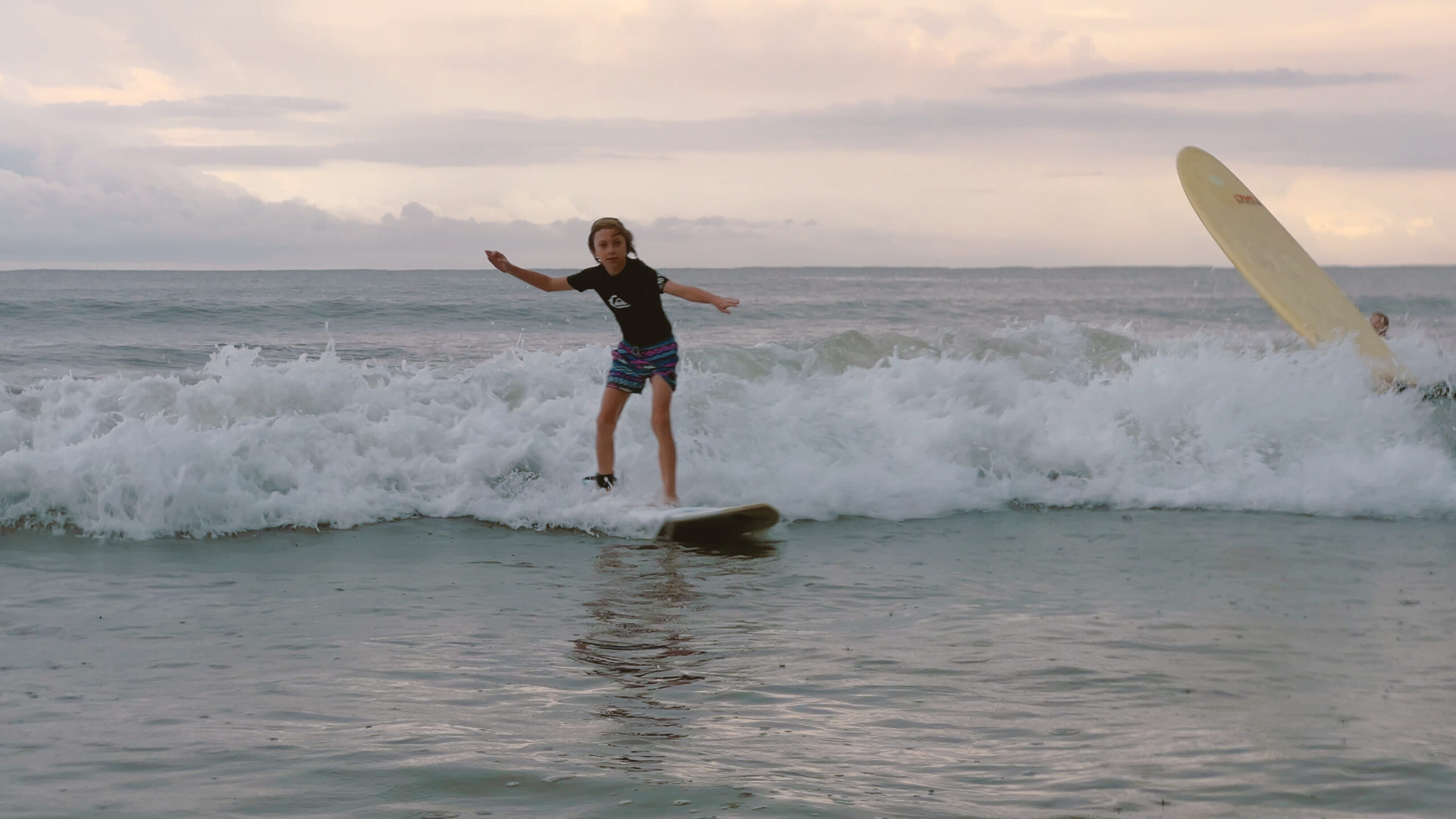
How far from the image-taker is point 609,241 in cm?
679

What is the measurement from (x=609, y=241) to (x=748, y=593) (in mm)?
2455

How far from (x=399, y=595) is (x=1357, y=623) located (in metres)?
4.24

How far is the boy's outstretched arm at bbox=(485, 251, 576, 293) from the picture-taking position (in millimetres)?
6266

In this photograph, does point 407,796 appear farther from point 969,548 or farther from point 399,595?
point 969,548

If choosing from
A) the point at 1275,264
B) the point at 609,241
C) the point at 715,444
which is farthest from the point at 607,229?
the point at 1275,264

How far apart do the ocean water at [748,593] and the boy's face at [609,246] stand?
5.12 feet

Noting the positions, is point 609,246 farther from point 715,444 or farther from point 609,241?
point 715,444

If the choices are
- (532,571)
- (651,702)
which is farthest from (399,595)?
(651,702)

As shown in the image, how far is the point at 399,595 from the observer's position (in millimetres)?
5336

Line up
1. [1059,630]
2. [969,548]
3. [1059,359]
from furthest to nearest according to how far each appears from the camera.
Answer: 1. [1059,359]
2. [969,548]
3. [1059,630]

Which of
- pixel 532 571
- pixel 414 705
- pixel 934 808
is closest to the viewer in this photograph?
pixel 934 808

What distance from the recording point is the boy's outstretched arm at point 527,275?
6.27 m

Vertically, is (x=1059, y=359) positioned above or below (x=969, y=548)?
above

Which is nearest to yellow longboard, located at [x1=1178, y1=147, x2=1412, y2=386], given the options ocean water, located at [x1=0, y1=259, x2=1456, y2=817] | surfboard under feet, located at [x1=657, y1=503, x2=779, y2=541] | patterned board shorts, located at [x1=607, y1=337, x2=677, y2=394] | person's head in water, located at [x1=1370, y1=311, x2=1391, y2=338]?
person's head in water, located at [x1=1370, y1=311, x2=1391, y2=338]
